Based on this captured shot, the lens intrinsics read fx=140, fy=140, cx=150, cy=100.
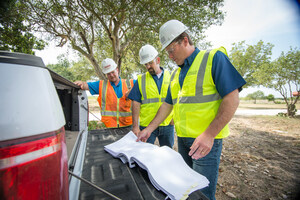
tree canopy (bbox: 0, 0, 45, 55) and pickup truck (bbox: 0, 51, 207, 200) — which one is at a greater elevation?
tree canopy (bbox: 0, 0, 45, 55)

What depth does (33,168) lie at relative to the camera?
0.45 metres

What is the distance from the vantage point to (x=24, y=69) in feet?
1.60

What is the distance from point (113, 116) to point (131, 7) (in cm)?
475

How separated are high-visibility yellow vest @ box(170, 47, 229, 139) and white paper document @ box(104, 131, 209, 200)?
39 cm

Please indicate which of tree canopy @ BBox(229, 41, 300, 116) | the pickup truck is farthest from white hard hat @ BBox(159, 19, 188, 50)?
tree canopy @ BBox(229, 41, 300, 116)

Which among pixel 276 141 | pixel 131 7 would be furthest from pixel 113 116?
pixel 276 141

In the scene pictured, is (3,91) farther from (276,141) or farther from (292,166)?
(276,141)

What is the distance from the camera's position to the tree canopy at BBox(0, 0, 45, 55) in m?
4.21

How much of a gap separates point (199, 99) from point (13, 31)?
6174 mm

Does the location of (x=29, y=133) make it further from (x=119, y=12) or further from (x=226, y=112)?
(x=119, y=12)

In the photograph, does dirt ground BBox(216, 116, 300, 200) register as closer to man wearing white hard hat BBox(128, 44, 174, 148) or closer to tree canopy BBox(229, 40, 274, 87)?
man wearing white hard hat BBox(128, 44, 174, 148)

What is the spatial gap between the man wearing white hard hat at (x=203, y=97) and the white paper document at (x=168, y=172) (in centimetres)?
21

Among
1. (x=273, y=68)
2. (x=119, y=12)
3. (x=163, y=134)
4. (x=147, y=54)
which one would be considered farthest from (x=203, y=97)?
(x=273, y=68)

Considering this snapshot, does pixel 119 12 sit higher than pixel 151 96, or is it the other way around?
pixel 119 12
